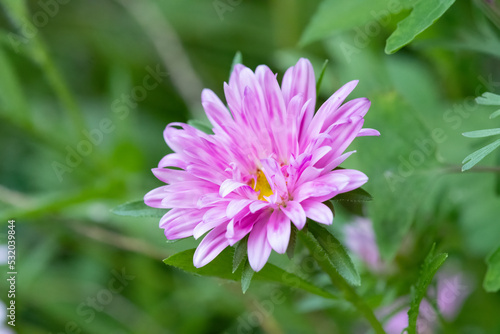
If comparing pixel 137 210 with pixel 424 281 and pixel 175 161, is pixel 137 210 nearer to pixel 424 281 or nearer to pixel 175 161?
pixel 175 161

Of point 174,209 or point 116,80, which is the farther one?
point 116,80

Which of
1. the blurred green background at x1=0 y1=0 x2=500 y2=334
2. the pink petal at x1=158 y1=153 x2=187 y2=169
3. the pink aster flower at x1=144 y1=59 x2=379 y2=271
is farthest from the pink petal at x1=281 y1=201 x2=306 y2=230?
the blurred green background at x1=0 y1=0 x2=500 y2=334

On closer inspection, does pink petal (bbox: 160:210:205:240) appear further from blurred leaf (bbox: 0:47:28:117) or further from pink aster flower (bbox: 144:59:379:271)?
blurred leaf (bbox: 0:47:28:117)

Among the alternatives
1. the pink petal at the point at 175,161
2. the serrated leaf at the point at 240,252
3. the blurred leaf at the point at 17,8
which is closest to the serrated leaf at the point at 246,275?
the serrated leaf at the point at 240,252

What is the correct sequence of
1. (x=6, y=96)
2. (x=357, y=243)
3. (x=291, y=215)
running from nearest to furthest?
(x=291, y=215) < (x=357, y=243) < (x=6, y=96)

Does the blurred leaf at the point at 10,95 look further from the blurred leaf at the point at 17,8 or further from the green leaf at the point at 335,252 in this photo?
the green leaf at the point at 335,252

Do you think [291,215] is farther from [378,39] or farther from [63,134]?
[63,134]

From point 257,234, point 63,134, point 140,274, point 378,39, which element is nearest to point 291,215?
point 257,234
